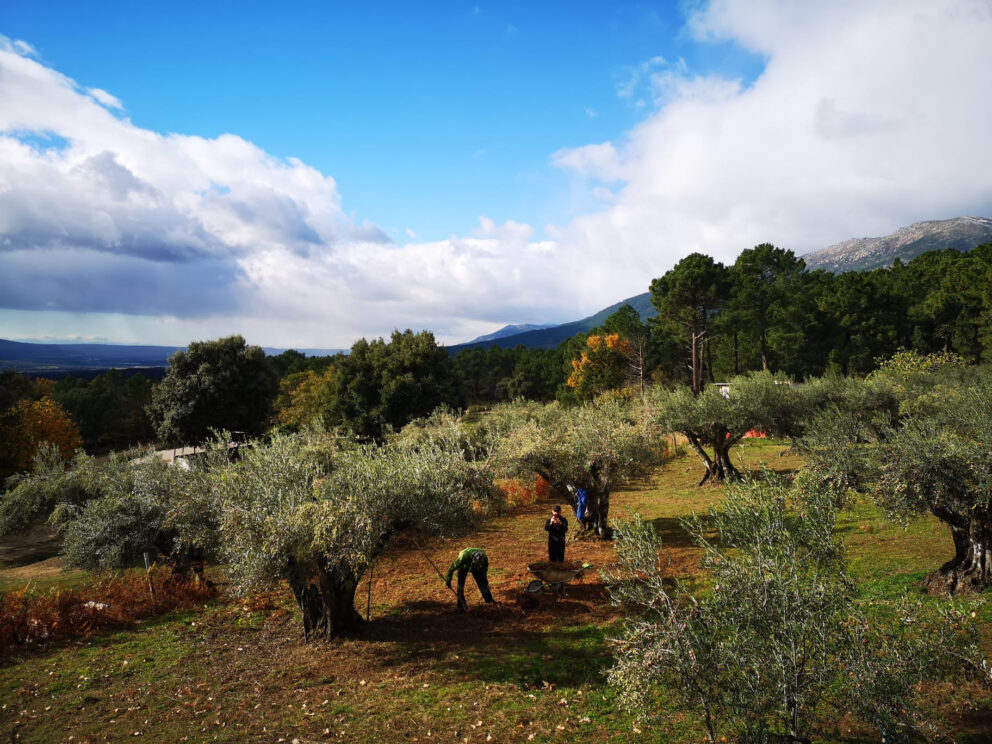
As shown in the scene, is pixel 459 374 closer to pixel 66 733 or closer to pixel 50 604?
pixel 50 604

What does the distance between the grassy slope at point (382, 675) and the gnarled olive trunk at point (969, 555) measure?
1.08 m

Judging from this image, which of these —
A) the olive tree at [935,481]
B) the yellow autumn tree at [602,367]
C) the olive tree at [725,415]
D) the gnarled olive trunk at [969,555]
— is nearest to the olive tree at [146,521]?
the olive tree at [935,481]

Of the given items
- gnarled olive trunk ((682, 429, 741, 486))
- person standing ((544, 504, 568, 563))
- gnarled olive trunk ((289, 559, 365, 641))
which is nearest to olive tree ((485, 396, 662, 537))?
person standing ((544, 504, 568, 563))

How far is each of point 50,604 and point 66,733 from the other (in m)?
7.57

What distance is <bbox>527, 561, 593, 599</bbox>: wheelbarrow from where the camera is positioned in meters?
14.9

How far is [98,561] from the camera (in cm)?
1623

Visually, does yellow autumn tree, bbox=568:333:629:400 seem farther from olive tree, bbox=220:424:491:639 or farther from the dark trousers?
olive tree, bbox=220:424:491:639

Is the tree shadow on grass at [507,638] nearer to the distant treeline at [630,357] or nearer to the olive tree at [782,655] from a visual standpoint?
the olive tree at [782,655]

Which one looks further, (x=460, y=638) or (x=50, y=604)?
(x=50, y=604)

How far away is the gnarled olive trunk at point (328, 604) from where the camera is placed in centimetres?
1269

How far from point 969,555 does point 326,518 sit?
602 inches

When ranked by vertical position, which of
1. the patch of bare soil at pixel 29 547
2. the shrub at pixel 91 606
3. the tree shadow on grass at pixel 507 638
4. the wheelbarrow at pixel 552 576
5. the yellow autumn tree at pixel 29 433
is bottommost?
the patch of bare soil at pixel 29 547

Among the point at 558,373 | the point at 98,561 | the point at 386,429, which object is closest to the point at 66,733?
the point at 98,561

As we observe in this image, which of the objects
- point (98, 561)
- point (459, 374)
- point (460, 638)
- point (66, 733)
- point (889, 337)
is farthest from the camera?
point (889, 337)
